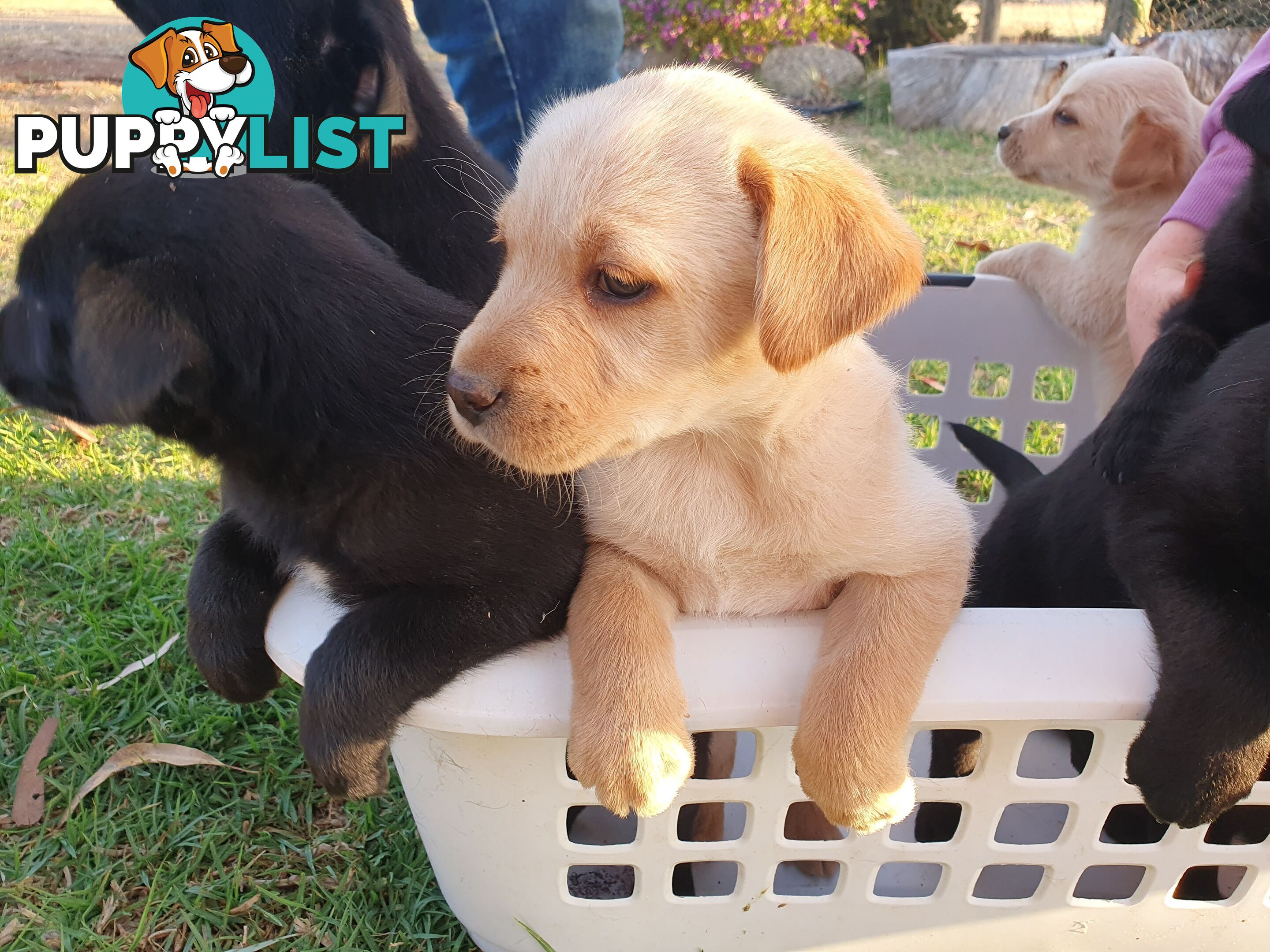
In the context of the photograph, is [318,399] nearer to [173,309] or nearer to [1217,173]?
[173,309]

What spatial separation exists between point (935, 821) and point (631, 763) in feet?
2.94

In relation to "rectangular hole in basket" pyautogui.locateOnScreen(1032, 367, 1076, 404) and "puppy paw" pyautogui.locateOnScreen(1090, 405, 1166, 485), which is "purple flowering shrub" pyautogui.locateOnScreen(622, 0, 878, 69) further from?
"puppy paw" pyautogui.locateOnScreen(1090, 405, 1166, 485)

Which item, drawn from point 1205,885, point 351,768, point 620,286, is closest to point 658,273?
point 620,286

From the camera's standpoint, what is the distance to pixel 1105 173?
3115mm

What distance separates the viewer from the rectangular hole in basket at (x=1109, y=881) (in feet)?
6.58

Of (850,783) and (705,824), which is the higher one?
(850,783)

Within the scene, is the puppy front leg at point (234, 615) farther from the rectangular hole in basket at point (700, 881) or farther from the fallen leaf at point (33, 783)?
the rectangular hole in basket at point (700, 881)

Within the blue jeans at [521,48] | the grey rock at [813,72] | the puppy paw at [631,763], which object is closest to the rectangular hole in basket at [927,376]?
the blue jeans at [521,48]

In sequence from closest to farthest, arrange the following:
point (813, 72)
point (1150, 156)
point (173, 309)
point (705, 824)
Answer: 1. point (173, 309)
2. point (705, 824)
3. point (1150, 156)
4. point (813, 72)

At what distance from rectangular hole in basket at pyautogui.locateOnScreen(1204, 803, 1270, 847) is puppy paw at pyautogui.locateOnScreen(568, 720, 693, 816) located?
3.31 feet

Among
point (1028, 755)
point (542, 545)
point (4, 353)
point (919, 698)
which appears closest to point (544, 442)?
point (542, 545)

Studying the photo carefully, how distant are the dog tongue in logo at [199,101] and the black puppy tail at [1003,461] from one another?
1.76 metres

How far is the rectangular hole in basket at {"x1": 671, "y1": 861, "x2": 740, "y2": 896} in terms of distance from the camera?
6.19ft

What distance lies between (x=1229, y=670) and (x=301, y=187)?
1.42 metres
